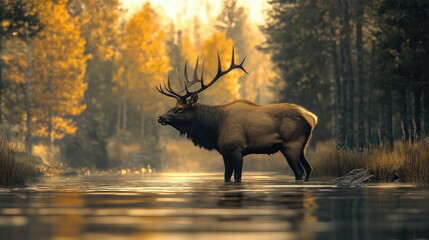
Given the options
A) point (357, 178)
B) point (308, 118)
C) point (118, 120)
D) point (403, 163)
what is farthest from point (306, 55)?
point (118, 120)

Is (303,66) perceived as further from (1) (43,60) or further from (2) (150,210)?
(2) (150,210)

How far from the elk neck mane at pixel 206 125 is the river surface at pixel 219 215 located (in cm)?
793

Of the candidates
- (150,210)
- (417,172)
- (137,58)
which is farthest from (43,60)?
(150,210)

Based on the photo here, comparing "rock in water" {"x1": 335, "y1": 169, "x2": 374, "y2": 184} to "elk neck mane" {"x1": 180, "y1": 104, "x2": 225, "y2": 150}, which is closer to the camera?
"rock in water" {"x1": 335, "y1": 169, "x2": 374, "y2": 184}

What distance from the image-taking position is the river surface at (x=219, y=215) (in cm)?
1139

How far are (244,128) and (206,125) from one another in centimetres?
109

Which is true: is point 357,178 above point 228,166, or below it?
below

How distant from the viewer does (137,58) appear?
301 feet

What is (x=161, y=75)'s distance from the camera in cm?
9431

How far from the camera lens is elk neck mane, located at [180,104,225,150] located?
95.1ft

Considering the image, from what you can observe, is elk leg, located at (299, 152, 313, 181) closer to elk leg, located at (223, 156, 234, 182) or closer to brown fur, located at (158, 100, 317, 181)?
brown fur, located at (158, 100, 317, 181)

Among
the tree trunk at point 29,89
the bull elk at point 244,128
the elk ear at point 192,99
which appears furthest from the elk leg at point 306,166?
the tree trunk at point 29,89

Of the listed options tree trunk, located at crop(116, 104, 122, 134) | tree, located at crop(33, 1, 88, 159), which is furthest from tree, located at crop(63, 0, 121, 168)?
tree, located at crop(33, 1, 88, 159)

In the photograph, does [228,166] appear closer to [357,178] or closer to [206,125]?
[206,125]
